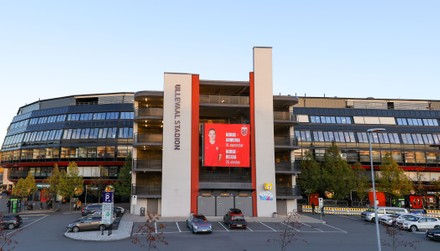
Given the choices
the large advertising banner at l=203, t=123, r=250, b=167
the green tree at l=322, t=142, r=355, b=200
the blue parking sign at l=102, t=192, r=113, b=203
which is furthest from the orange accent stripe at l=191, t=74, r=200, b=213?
the green tree at l=322, t=142, r=355, b=200

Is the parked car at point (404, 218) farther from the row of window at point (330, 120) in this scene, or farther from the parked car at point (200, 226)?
the row of window at point (330, 120)

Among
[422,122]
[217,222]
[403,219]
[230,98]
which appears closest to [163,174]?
[217,222]

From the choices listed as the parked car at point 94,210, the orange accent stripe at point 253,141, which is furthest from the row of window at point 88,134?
the orange accent stripe at point 253,141

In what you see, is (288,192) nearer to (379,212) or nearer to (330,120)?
(379,212)

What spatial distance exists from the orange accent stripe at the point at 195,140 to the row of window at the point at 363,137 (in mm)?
29589

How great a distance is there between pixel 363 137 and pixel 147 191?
46464 mm

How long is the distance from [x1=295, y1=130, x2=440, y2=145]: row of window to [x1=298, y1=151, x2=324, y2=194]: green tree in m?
13.9

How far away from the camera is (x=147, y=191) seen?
147 ft

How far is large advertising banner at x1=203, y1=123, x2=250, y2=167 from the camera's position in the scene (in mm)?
43875

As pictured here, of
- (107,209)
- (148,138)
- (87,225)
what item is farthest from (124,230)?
(148,138)

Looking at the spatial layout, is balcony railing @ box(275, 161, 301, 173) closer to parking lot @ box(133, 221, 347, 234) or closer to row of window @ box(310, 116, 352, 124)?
parking lot @ box(133, 221, 347, 234)

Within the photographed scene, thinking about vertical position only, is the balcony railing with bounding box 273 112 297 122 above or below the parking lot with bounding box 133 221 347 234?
above

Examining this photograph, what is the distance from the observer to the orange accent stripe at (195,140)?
1720 inches

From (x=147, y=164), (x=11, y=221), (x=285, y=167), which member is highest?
(x=147, y=164)
